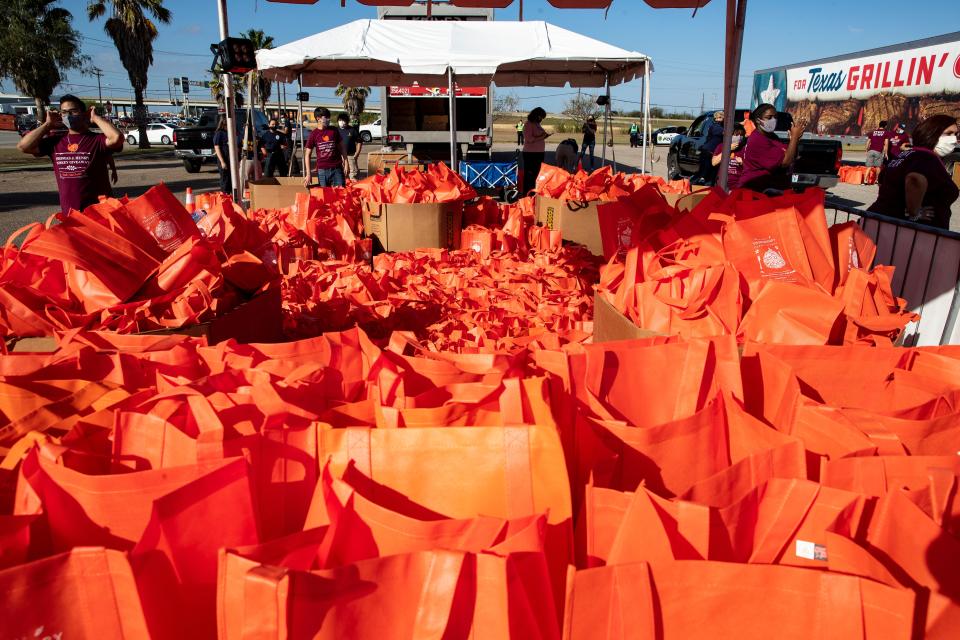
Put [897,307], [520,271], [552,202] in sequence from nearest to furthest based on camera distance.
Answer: [897,307], [520,271], [552,202]

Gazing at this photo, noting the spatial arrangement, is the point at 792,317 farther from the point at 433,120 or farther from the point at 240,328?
the point at 433,120

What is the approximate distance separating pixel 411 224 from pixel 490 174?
8001 millimetres

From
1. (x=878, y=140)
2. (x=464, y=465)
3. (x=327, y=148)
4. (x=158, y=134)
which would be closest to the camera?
(x=464, y=465)

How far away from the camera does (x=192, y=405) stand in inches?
52.4

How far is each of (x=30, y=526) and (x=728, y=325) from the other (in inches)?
86.0

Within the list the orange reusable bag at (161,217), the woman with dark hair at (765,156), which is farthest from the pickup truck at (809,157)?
the orange reusable bag at (161,217)

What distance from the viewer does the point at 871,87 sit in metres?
24.0

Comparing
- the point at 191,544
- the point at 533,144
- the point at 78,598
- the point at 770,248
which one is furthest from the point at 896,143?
the point at 78,598

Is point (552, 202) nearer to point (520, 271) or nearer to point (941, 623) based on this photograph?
point (520, 271)

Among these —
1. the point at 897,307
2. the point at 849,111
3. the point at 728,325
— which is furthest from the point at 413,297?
the point at 849,111

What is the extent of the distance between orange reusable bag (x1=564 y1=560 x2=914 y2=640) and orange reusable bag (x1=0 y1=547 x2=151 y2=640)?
0.70 meters

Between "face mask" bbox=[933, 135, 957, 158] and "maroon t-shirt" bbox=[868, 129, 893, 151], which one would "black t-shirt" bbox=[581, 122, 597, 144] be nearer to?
"maroon t-shirt" bbox=[868, 129, 893, 151]

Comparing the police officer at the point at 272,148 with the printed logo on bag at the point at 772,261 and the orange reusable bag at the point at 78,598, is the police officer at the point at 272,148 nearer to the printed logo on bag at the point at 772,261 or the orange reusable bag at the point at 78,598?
the printed logo on bag at the point at 772,261

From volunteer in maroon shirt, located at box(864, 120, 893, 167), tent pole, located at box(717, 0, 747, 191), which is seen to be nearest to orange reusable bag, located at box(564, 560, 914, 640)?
tent pole, located at box(717, 0, 747, 191)
